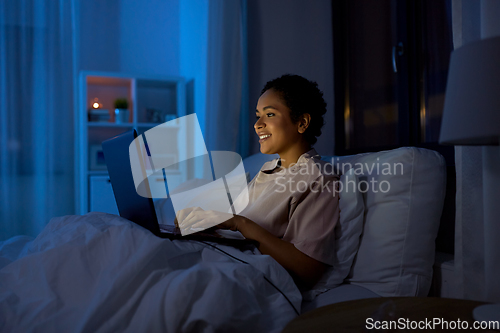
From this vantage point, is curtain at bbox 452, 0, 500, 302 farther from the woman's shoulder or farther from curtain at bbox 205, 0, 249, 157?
curtain at bbox 205, 0, 249, 157

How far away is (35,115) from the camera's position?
272cm

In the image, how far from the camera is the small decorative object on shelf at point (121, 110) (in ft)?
10.1

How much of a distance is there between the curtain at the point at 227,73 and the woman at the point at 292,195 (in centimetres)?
105

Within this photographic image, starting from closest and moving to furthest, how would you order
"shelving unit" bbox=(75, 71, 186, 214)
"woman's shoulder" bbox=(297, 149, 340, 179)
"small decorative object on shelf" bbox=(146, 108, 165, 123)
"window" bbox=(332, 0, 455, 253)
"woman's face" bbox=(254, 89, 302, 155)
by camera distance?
"woman's shoulder" bbox=(297, 149, 340, 179) < "woman's face" bbox=(254, 89, 302, 155) < "window" bbox=(332, 0, 455, 253) < "shelving unit" bbox=(75, 71, 186, 214) < "small decorative object on shelf" bbox=(146, 108, 165, 123)

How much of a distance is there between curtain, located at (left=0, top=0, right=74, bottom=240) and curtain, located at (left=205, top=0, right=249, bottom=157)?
1.11m

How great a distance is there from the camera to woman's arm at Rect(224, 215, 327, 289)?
108 cm

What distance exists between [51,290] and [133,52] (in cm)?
310

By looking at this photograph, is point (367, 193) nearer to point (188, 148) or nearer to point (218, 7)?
point (218, 7)

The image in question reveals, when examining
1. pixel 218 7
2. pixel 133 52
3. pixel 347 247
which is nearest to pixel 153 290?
pixel 347 247

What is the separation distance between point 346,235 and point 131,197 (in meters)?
0.67

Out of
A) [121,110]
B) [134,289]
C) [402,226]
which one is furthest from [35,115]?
[402,226]

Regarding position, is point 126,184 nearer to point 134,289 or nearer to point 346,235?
point 134,289

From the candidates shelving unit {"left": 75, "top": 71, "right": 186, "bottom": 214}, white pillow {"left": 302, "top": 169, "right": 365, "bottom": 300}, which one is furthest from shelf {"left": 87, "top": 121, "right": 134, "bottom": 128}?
white pillow {"left": 302, "top": 169, "right": 365, "bottom": 300}

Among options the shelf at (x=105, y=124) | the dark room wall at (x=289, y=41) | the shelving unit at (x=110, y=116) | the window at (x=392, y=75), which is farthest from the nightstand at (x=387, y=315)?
the shelf at (x=105, y=124)
